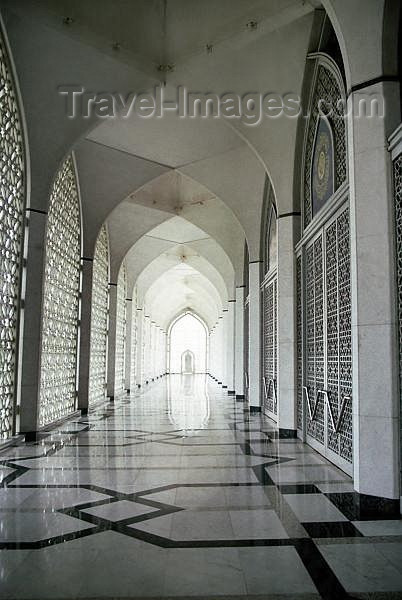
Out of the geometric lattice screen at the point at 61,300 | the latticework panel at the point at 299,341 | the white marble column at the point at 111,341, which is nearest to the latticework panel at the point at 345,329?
the latticework panel at the point at 299,341

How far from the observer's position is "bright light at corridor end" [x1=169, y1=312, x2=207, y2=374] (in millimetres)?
41094

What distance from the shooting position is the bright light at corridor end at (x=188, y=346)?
41094mm

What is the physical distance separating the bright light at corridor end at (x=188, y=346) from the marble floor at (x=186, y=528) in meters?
34.6

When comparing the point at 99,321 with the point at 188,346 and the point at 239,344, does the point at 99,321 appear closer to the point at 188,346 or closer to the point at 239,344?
the point at 239,344

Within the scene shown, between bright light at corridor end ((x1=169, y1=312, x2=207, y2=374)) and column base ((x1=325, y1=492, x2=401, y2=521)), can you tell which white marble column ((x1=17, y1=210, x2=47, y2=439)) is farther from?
bright light at corridor end ((x1=169, y1=312, x2=207, y2=374))

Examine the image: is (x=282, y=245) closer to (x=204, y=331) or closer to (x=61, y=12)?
(x=61, y=12)

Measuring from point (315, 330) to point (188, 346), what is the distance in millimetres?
35815

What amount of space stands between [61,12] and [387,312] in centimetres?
515

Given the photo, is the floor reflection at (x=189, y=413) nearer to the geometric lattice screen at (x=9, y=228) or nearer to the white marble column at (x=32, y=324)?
the white marble column at (x=32, y=324)

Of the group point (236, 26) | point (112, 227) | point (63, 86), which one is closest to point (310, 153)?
point (236, 26)

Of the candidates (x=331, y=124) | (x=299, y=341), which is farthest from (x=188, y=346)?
(x=331, y=124)

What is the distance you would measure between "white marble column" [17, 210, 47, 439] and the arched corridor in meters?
0.03

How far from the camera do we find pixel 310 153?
23.1 feet

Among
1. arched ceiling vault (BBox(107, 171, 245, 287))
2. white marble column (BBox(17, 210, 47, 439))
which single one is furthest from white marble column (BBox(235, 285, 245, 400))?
white marble column (BBox(17, 210, 47, 439))
